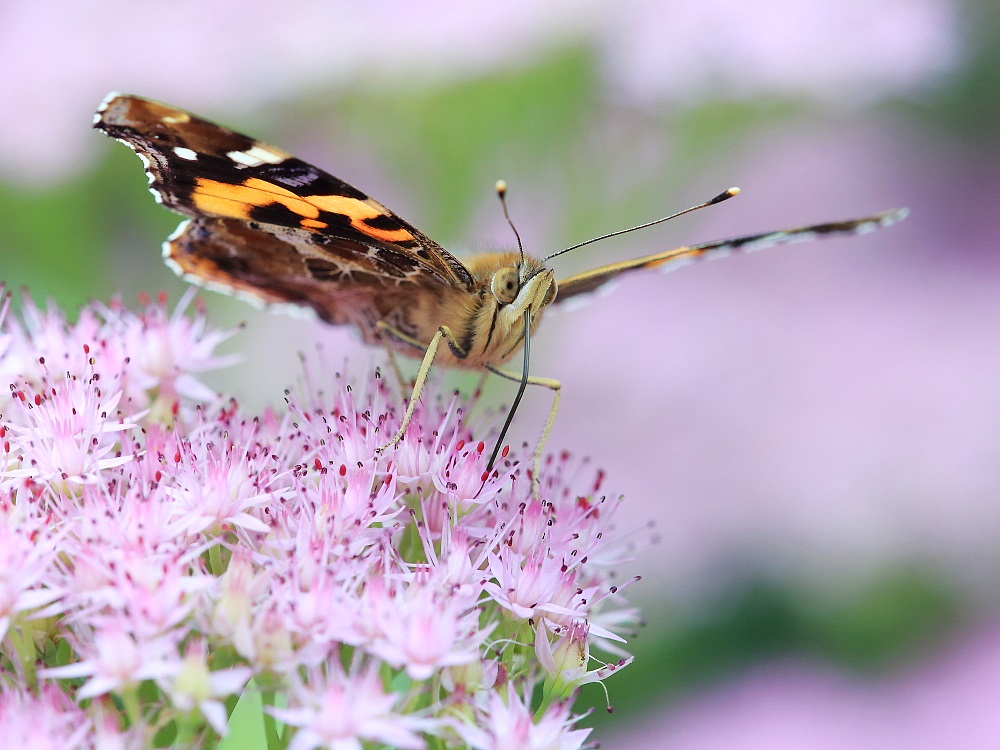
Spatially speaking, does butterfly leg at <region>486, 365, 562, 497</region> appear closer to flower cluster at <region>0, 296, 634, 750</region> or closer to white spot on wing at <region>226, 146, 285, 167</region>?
flower cluster at <region>0, 296, 634, 750</region>

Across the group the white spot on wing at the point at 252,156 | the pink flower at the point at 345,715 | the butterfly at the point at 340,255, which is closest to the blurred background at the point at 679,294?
the butterfly at the point at 340,255

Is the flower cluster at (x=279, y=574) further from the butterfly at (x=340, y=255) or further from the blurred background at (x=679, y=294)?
the blurred background at (x=679, y=294)

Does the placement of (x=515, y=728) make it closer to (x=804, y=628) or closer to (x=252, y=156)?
(x=252, y=156)

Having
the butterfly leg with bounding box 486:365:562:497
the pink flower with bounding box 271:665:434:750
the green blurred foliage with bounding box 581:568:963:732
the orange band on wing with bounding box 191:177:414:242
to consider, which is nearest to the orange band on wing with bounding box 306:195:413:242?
the orange band on wing with bounding box 191:177:414:242

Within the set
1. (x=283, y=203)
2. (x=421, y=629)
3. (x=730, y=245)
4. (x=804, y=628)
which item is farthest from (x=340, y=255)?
(x=804, y=628)

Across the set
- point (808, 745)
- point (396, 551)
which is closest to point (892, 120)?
point (808, 745)
